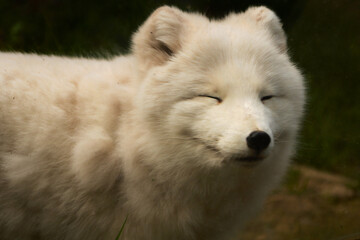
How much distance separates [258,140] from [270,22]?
1058 mm

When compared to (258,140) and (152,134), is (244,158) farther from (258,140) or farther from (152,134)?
(152,134)

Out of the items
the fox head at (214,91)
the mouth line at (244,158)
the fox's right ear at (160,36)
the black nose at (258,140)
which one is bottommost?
the mouth line at (244,158)

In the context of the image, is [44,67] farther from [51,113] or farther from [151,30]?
[151,30]

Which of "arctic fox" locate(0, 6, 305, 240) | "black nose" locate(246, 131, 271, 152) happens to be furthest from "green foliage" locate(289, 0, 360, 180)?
"black nose" locate(246, 131, 271, 152)

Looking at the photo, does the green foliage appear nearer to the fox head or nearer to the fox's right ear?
the fox head

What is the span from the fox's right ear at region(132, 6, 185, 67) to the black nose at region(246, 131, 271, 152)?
817 millimetres

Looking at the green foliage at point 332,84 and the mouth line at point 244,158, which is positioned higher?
the green foliage at point 332,84

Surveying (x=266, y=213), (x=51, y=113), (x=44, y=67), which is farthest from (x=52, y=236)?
(x=266, y=213)

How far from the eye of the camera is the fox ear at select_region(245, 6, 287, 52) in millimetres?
3137

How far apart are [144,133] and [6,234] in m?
1.21

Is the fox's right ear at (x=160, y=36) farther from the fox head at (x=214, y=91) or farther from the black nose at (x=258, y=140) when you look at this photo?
the black nose at (x=258, y=140)

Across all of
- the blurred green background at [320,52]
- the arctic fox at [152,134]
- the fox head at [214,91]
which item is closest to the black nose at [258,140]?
the fox head at [214,91]

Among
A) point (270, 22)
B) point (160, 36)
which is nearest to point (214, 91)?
point (160, 36)

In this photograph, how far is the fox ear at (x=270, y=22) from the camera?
10.3ft
